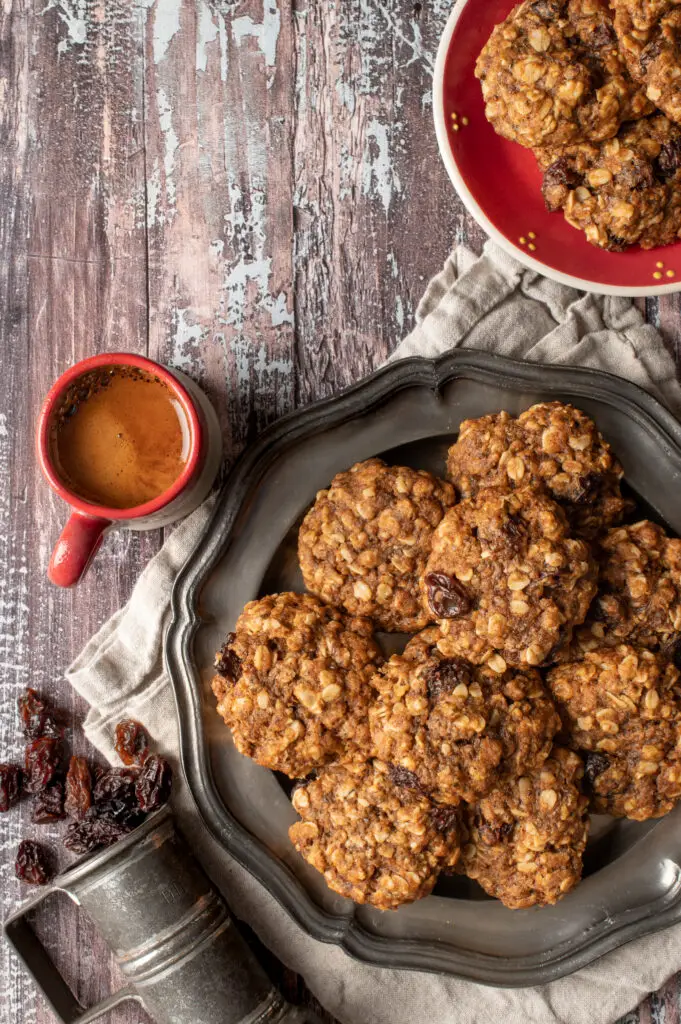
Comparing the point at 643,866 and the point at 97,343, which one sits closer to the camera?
the point at 643,866

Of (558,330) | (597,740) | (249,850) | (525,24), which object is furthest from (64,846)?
(525,24)

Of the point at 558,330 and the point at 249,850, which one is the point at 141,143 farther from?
the point at 249,850

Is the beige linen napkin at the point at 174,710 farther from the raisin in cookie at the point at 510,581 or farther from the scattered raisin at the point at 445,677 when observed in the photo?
the scattered raisin at the point at 445,677

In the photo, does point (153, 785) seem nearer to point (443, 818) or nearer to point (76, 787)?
point (76, 787)

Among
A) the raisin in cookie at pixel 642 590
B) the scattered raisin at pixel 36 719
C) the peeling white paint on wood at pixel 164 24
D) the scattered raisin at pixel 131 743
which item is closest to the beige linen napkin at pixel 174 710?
the scattered raisin at pixel 131 743

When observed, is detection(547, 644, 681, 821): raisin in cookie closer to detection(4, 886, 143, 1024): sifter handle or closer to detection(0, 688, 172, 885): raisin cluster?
detection(0, 688, 172, 885): raisin cluster
